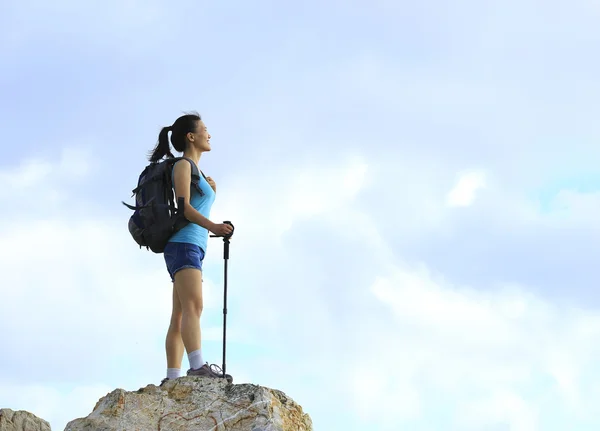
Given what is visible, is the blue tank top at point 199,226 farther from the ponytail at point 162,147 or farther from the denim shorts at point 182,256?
the ponytail at point 162,147

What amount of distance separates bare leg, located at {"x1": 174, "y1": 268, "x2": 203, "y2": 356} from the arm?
488 millimetres

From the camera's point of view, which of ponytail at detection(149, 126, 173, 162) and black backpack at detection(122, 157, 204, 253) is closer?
black backpack at detection(122, 157, 204, 253)

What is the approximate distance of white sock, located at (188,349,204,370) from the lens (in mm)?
8891

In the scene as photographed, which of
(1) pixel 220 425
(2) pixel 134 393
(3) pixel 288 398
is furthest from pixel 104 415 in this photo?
(3) pixel 288 398

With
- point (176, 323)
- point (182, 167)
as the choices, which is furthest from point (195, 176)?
point (176, 323)

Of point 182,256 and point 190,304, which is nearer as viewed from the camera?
point 190,304

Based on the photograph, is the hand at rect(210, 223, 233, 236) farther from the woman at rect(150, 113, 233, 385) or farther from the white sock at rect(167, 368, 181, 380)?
the white sock at rect(167, 368, 181, 380)

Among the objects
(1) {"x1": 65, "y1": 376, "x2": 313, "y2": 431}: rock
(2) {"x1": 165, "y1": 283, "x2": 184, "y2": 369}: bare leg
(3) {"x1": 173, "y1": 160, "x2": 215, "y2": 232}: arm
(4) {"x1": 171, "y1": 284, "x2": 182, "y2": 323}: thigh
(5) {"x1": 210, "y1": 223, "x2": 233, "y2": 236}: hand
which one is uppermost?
(3) {"x1": 173, "y1": 160, "x2": 215, "y2": 232}: arm

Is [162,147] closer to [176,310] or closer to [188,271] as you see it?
[188,271]

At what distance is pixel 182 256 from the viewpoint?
9078 mm

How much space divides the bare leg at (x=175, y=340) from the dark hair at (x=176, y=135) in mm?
1527

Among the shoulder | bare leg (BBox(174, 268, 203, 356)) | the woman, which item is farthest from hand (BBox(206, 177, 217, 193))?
bare leg (BBox(174, 268, 203, 356))

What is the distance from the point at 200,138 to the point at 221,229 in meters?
1.19

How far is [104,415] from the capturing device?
841 centimetres
